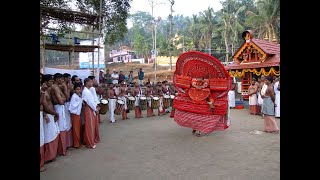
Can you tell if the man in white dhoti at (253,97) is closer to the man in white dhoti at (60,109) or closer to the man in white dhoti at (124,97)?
the man in white dhoti at (124,97)

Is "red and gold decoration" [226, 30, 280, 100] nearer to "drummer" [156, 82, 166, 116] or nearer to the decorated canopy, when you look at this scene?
the decorated canopy

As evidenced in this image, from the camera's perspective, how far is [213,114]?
307 inches

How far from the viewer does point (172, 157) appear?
19.6 ft

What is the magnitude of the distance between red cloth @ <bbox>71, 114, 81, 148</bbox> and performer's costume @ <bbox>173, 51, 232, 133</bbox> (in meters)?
2.93

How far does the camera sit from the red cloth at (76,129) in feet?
21.8

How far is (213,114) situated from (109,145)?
290cm

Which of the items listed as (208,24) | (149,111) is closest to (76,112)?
(149,111)

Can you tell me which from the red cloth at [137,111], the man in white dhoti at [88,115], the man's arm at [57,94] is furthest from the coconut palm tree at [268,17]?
the man's arm at [57,94]

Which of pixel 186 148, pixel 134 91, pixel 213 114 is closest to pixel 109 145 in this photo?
pixel 186 148

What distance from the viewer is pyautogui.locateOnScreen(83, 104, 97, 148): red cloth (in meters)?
6.75

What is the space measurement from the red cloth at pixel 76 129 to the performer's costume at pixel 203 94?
2.93 m

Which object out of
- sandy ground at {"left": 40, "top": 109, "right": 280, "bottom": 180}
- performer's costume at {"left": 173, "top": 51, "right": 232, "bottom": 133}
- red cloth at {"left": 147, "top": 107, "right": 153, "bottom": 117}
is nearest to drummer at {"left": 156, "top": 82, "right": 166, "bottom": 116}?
red cloth at {"left": 147, "top": 107, "right": 153, "bottom": 117}

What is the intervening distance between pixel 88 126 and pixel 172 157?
2.20 meters
